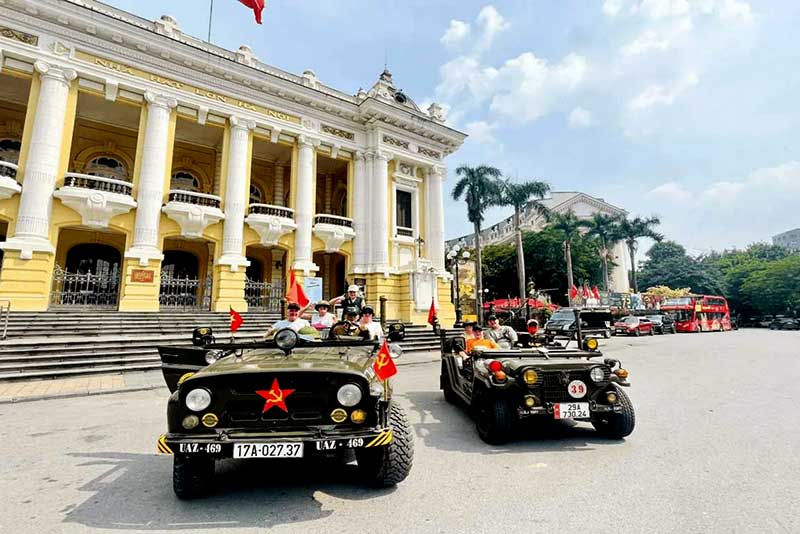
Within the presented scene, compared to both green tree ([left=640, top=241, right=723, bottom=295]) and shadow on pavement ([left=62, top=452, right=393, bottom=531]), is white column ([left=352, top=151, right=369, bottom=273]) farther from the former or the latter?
green tree ([left=640, top=241, right=723, bottom=295])

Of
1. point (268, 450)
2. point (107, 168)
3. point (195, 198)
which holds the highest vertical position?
point (107, 168)

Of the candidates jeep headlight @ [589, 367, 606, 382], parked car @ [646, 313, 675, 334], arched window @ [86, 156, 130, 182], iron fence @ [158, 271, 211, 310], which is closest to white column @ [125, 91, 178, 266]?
iron fence @ [158, 271, 211, 310]

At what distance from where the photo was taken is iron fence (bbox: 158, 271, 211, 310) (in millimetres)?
14969

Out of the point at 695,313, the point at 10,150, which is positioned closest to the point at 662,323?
the point at 695,313

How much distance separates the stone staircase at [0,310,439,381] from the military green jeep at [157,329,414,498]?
196 inches

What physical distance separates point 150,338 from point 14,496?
29.2ft

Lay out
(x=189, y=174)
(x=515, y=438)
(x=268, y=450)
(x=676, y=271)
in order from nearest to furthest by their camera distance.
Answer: (x=268, y=450) < (x=515, y=438) < (x=189, y=174) < (x=676, y=271)

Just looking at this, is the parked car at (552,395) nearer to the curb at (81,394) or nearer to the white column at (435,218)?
the curb at (81,394)

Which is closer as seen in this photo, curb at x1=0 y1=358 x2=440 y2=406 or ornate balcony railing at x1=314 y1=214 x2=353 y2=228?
curb at x1=0 y1=358 x2=440 y2=406

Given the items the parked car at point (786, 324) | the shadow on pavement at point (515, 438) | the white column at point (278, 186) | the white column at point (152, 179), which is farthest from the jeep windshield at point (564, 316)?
the parked car at point (786, 324)

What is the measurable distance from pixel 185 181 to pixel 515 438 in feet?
63.3

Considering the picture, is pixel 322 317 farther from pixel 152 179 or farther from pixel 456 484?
pixel 152 179

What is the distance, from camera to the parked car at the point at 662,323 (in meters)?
29.0

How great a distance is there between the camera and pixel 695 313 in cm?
3147
